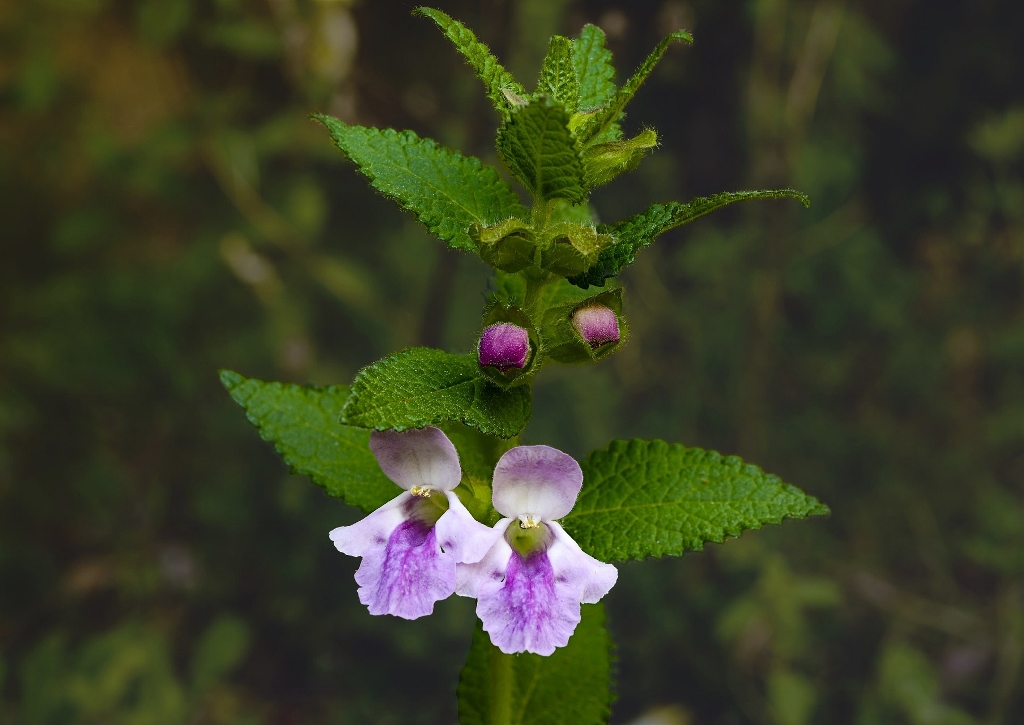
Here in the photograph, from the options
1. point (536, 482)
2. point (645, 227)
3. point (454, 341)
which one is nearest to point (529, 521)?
point (536, 482)

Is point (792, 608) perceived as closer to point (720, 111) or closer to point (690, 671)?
point (690, 671)

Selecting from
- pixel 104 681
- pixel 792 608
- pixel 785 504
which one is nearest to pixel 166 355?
pixel 104 681

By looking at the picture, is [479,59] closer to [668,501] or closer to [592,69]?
[592,69]

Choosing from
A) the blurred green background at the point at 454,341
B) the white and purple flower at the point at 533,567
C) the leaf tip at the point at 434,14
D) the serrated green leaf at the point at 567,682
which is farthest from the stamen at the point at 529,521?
the blurred green background at the point at 454,341

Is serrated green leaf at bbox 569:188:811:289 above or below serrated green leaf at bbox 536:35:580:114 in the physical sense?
below

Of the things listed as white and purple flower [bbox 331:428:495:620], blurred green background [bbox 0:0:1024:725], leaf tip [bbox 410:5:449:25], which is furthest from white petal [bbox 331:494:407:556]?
blurred green background [bbox 0:0:1024:725]

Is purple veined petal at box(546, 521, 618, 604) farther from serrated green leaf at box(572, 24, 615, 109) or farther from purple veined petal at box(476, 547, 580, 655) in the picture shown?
serrated green leaf at box(572, 24, 615, 109)

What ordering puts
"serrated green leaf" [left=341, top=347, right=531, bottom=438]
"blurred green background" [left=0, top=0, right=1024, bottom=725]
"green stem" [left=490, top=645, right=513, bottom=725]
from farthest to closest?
"blurred green background" [left=0, top=0, right=1024, bottom=725] → "green stem" [left=490, top=645, right=513, bottom=725] → "serrated green leaf" [left=341, top=347, right=531, bottom=438]

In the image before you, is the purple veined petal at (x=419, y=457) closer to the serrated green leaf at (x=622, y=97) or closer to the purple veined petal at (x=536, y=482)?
the purple veined petal at (x=536, y=482)

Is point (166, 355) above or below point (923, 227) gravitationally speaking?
below
